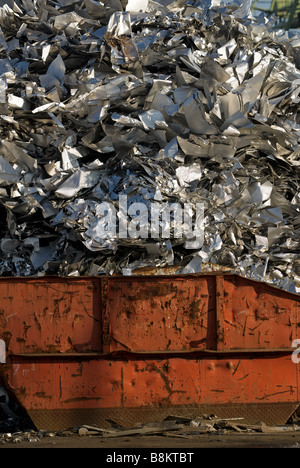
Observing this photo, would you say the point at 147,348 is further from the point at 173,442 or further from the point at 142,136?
the point at 142,136

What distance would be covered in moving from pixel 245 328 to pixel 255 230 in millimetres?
1557

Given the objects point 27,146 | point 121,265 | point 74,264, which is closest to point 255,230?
point 121,265

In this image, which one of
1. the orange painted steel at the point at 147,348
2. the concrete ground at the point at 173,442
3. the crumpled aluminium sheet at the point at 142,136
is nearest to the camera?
the concrete ground at the point at 173,442

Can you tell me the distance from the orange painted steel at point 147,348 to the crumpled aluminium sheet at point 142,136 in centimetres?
79

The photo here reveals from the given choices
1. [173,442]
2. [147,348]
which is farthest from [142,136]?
[173,442]

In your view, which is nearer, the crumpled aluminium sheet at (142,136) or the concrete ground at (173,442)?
the concrete ground at (173,442)

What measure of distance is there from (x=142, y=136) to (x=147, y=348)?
7.86 feet

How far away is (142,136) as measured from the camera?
20.7 ft

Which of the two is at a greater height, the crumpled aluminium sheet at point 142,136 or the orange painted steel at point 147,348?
the crumpled aluminium sheet at point 142,136

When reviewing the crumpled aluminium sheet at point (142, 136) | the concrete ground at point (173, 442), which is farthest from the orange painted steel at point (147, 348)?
the crumpled aluminium sheet at point (142, 136)

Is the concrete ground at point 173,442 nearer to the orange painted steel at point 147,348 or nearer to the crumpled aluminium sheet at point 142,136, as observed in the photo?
the orange painted steel at point 147,348

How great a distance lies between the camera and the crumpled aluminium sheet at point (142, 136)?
19.2ft

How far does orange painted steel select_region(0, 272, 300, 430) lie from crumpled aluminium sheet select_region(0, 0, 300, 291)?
79 centimetres

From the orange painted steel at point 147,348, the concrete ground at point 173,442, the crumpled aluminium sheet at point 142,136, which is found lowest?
the concrete ground at point 173,442
